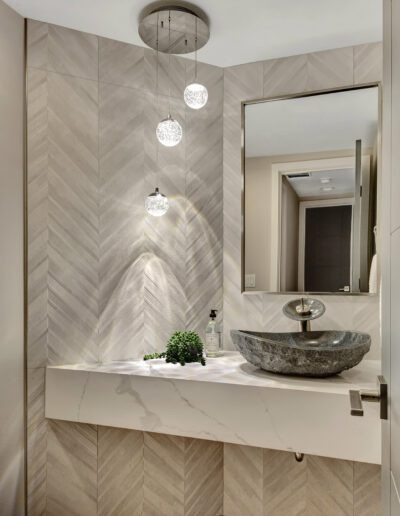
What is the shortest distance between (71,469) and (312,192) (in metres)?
1.75

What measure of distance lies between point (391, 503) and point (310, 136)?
183 cm

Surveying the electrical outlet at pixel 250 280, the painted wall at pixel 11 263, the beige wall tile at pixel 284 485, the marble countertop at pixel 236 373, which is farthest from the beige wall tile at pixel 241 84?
the beige wall tile at pixel 284 485

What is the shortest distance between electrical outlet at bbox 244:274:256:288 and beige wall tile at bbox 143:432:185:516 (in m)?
0.82

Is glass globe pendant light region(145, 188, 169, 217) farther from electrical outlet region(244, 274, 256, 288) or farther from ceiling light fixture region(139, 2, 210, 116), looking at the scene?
electrical outlet region(244, 274, 256, 288)

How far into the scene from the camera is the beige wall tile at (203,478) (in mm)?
2066

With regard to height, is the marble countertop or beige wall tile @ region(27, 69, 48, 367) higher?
beige wall tile @ region(27, 69, 48, 367)

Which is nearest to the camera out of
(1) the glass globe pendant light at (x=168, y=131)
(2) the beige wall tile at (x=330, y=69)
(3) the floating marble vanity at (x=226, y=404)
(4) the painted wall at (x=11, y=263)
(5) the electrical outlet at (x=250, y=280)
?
(3) the floating marble vanity at (x=226, y=404)

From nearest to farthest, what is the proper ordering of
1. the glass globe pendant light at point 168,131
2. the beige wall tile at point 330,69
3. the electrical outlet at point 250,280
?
the glass globe pendant light at point 168,131
the beige wall tile at point 330,69
the electrical outlet at point 250,280

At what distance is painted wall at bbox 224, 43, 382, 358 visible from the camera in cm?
213

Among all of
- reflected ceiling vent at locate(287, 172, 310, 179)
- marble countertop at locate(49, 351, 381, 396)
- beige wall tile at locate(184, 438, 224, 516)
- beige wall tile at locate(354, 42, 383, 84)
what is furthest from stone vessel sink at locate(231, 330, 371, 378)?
beige wall tile at locate(354, 42, 383, 84)

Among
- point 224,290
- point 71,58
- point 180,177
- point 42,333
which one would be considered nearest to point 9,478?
point 42,333

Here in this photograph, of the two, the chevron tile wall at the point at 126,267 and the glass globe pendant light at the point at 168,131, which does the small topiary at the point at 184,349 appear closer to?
the chevron tile wall at the point at 126,267

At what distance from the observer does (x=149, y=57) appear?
221 cm

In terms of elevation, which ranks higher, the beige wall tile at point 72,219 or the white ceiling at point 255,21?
the white ceiling at point 255,21
